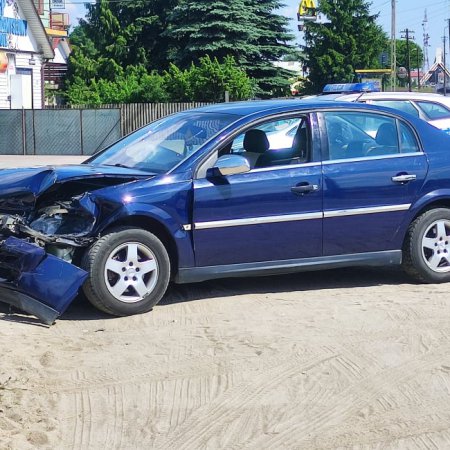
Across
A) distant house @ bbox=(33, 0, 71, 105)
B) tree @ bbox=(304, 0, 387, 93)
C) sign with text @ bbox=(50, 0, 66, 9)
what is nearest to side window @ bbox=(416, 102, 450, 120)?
sign with text @ bbox=(50, 0, 66, 9)

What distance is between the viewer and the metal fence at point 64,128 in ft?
110

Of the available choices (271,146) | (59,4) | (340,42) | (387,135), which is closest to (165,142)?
(271,146)

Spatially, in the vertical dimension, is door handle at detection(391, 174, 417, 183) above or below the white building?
below

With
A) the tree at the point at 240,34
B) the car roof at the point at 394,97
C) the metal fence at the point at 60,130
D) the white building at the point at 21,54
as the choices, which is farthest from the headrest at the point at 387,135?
the tree at the point at 240,34

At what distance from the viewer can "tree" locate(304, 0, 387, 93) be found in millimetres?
67500

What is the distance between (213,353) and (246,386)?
64cm

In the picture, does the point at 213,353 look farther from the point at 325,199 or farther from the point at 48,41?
the point at 48,41

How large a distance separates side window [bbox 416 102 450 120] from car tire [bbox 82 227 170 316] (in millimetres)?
8001

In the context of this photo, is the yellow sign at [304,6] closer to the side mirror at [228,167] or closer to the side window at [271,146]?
the side window at [271,146]

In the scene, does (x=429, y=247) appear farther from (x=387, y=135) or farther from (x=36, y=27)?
(x=36, y=27)

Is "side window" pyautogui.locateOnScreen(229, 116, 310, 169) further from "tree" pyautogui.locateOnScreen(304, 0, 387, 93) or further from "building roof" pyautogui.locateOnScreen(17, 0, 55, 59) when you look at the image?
"tree" pyautogui.locateOnScreen(304, 0, 387, 93)

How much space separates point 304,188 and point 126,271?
1.68m

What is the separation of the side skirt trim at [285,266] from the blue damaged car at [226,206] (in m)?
0.01

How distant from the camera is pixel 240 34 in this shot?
44.3 meters
